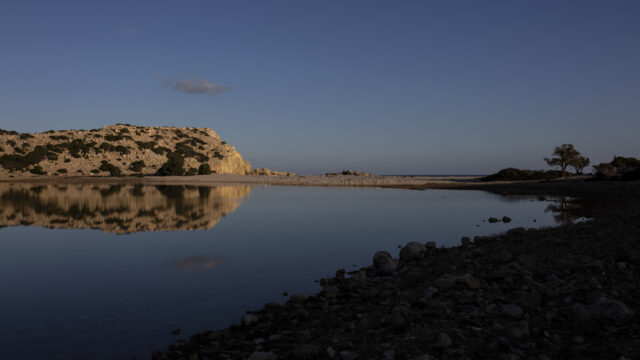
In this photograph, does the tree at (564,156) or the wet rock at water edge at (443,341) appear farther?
the tree at (564,156)

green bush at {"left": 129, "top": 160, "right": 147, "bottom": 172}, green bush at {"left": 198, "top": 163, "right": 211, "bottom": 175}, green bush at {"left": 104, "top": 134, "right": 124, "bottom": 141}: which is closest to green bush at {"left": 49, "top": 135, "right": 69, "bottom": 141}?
green bush at {"left": 104, "top": 134, "right": 124, "bottom": 141}

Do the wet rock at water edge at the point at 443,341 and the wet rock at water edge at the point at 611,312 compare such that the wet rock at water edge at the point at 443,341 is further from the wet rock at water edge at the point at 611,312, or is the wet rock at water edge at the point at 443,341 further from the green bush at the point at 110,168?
the green bush at the point at 110,168

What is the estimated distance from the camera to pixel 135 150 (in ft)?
393

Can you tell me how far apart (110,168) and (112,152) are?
16.6 meters

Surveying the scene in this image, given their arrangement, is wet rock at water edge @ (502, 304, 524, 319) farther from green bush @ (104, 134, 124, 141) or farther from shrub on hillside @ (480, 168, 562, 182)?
green bush @ (104, 134, 124, 141)

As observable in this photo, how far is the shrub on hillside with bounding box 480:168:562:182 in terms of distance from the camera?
3167 inches

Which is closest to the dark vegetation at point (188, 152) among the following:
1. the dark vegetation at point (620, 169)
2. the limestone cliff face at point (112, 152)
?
the limestone cliff face at point (112, 152)

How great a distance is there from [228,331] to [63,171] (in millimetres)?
110599

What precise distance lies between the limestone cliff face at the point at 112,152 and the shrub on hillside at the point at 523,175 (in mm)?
80212

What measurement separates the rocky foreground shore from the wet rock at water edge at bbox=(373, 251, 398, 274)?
9 centimetres

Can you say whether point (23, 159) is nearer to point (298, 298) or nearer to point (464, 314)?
point (298, 298)

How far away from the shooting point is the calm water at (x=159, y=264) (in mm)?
7680

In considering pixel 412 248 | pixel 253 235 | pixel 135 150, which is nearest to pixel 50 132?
pixel 135 150

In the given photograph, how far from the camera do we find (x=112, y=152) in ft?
373
